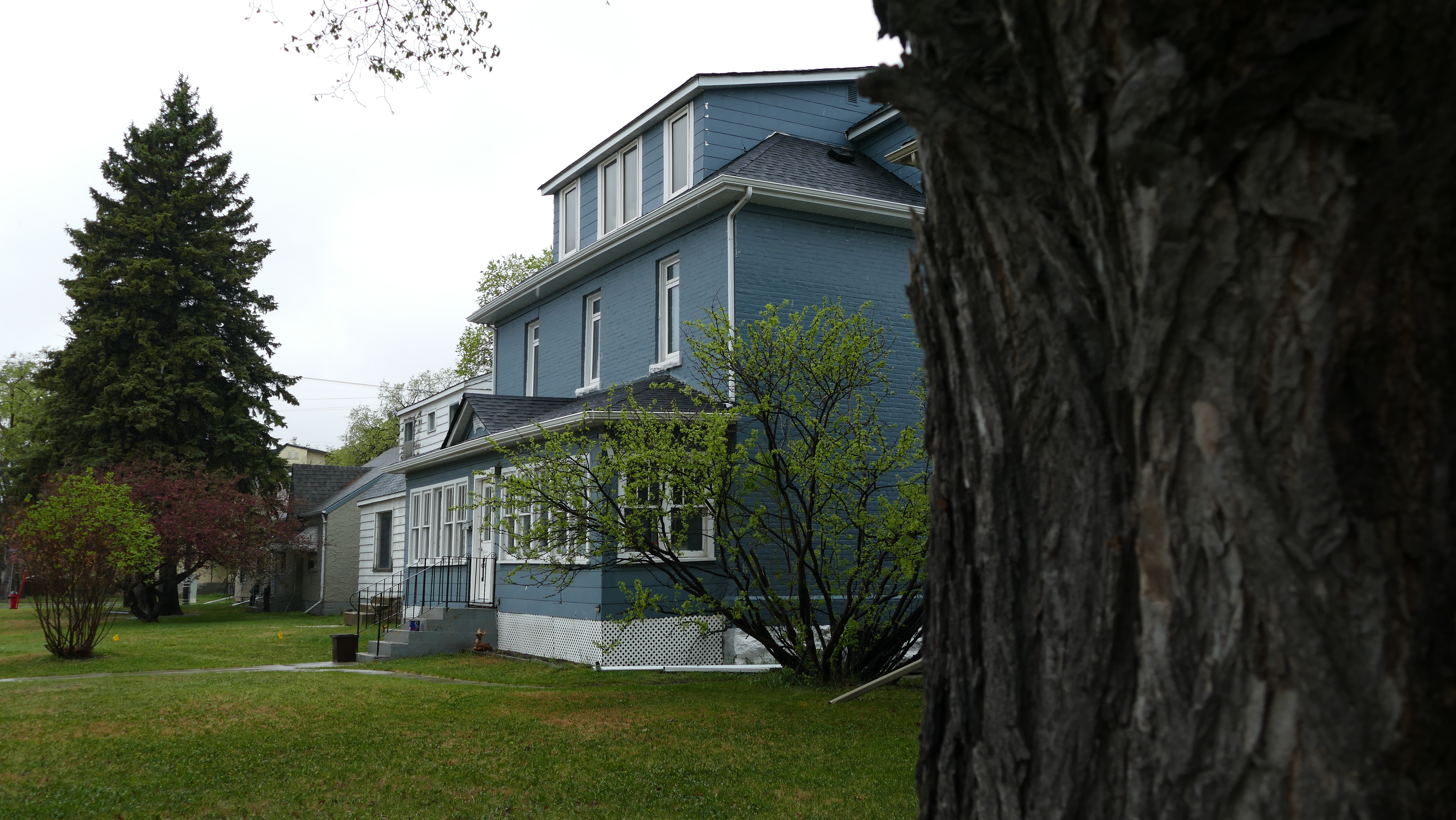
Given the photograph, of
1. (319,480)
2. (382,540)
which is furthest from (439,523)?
(319,480)

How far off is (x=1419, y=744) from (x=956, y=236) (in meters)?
1.24

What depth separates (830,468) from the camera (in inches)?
455

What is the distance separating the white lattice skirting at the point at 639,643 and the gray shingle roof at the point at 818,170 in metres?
6.35

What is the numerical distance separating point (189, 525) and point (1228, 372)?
3047cm

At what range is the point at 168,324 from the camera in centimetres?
3256

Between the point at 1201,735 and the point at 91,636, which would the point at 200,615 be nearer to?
the point at 91,636

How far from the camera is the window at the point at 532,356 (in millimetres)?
21781

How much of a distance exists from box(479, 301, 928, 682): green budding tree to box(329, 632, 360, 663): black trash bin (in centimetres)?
560

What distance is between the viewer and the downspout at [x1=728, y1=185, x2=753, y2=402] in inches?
612

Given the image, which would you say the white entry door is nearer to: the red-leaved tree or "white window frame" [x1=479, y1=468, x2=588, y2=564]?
"white window frame" [x1=479, y1=468, x2=588, y2=564]

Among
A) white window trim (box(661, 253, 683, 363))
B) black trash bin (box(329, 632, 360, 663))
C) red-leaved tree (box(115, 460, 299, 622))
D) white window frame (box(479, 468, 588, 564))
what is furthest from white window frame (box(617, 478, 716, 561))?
red-leaved tree (box(115, 460, 299, 622))

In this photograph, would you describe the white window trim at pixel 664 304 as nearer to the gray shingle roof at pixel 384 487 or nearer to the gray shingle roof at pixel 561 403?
the gray shingle roof at pixel 561 403

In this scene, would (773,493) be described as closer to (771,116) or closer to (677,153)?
(677,153)

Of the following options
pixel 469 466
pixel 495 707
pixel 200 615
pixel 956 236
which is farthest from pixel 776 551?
pixel 200 615
